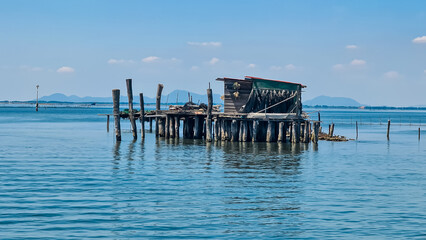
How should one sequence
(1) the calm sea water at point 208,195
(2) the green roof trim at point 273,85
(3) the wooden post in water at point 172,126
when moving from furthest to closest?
1. (3) the wooden post in water at point 172,126
2. (2) the green roof trim at point 273,85
3. (1) the calm sea water at point 208,195

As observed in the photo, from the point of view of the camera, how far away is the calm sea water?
1652 centimetres

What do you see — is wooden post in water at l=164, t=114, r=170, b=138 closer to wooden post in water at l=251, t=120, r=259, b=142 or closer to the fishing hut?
the fishing hut

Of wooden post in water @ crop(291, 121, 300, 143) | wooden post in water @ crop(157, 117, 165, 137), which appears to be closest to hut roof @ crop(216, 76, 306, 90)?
wooden post in water @ crop(291, 121, 300, 143)

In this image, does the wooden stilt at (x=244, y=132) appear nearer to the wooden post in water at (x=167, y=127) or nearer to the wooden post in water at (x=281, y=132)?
the wooden post in water at (x=281, y=132)

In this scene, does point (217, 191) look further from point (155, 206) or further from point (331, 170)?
point (331, 170)

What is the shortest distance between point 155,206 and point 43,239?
4943mm

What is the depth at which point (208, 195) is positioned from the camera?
855 inches

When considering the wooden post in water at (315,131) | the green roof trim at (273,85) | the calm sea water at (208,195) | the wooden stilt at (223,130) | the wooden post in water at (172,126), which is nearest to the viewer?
the calm sea water at (208,195)

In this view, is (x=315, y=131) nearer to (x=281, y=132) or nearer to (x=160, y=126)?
(x=281, y=132)

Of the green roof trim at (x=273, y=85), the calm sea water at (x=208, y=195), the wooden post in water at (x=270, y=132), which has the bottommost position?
the calm sea water at (x=208, y=195)

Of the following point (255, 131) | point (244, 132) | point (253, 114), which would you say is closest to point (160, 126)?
point (244, 132)

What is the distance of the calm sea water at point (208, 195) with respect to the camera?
16516 mm

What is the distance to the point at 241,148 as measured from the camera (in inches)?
1642

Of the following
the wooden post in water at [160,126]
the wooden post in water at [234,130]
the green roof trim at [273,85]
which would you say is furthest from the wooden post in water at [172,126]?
the green roof trim at [273,85]
